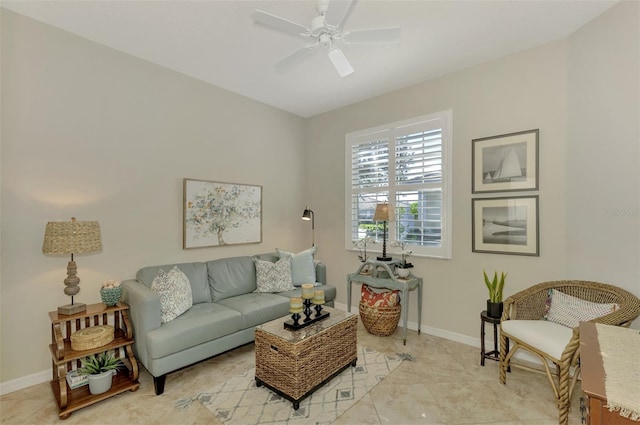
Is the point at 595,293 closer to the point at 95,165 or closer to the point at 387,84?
the point at 387,84

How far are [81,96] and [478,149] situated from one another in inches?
153

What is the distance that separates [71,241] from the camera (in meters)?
2.23

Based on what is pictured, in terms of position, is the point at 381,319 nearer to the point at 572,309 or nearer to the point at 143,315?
the point at 572,309

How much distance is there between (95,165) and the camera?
2.74 metres

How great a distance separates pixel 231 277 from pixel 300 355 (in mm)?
1564

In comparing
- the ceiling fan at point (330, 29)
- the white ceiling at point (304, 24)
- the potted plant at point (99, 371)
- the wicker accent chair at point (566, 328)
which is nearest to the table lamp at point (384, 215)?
the wicker accent chair at point (566, 328)

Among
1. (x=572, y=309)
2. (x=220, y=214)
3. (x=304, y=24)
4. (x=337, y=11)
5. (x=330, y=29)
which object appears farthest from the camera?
(x=220, y=214)

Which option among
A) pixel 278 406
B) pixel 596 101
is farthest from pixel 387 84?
pixel 278 406

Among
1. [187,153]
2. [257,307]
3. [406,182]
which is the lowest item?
[257,307]

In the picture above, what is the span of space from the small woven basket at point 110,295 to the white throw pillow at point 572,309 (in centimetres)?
361

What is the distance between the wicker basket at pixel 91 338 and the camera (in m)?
2.20

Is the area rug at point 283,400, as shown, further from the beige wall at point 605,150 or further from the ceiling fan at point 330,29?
the ceiling fan at point 330,29

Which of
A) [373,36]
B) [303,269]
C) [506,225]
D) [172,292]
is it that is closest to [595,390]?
[373,36]

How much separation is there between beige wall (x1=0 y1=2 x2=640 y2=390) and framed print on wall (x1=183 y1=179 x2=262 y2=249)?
0.40 ft
